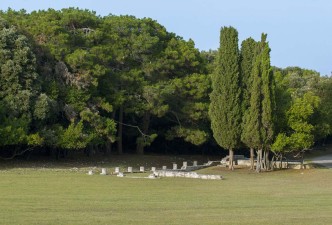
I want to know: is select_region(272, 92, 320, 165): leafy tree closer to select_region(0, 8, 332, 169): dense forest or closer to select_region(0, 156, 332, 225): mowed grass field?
select_region(0, 8, 332, 169): dense forest

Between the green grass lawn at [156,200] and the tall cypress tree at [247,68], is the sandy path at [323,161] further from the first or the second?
the green grass lawn at [156,200]

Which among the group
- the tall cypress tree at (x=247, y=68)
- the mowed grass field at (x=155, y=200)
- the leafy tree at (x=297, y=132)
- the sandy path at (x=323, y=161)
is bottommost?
the mowed grass field at (x=155, y=200)

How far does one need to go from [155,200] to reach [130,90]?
2794 centimetres

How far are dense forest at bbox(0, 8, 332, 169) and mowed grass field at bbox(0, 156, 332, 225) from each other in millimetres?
7423

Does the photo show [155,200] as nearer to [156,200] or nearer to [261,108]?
Answer: [156,200]

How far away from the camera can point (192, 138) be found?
164 feet

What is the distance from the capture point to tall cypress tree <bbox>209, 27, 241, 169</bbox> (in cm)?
4278

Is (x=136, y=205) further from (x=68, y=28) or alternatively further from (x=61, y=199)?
(x=68, y=28)

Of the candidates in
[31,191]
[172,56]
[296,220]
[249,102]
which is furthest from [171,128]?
[296,220]

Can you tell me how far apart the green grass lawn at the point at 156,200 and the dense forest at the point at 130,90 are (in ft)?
24.5

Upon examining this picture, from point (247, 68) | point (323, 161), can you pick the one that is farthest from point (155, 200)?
point (323, 161)

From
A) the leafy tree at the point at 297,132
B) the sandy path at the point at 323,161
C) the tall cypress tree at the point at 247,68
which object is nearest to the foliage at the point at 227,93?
the tall cypress tree at the point at 247,68

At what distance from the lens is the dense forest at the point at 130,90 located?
41312 millimetres

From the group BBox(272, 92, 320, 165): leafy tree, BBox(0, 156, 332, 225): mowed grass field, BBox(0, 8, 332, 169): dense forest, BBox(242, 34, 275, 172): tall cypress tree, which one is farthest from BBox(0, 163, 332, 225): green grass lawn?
BBox(0, 8, 332, 169): dense forest
